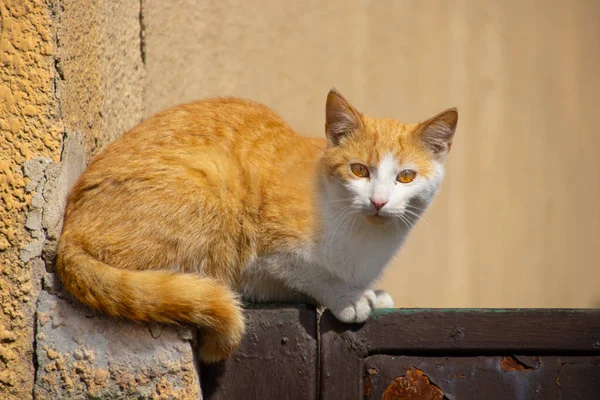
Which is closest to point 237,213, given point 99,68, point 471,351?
point 99,68

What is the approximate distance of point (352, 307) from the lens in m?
2.52

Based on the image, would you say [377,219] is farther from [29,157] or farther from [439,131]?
[29,157]

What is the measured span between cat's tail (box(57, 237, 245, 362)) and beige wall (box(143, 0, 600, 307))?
66.7 inches

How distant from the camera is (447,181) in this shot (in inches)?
165

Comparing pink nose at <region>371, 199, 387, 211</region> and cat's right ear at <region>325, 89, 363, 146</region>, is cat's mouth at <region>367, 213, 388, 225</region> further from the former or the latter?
cat's right ear at <region>325, 89, 363, 146</region>

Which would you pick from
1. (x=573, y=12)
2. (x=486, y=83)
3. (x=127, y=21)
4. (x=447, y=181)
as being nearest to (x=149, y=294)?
(x=127, y=21)

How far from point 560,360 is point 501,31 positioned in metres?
2.27

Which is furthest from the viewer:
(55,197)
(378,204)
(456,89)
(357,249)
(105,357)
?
(456,89)

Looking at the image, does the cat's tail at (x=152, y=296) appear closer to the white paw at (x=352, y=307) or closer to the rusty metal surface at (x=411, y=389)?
the white paw at (x=352, y=307)

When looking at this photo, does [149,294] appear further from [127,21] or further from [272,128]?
[127,21]

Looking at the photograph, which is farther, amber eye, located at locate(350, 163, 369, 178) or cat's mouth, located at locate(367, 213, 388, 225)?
amber eye, located at locate(350, 163, 369, 178)

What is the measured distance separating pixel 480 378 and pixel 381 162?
80 centimetres

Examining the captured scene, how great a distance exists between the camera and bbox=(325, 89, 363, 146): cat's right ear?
2859 millimetres

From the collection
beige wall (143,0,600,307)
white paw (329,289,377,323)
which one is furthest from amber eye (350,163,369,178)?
beige wall (143,0,600,307)
